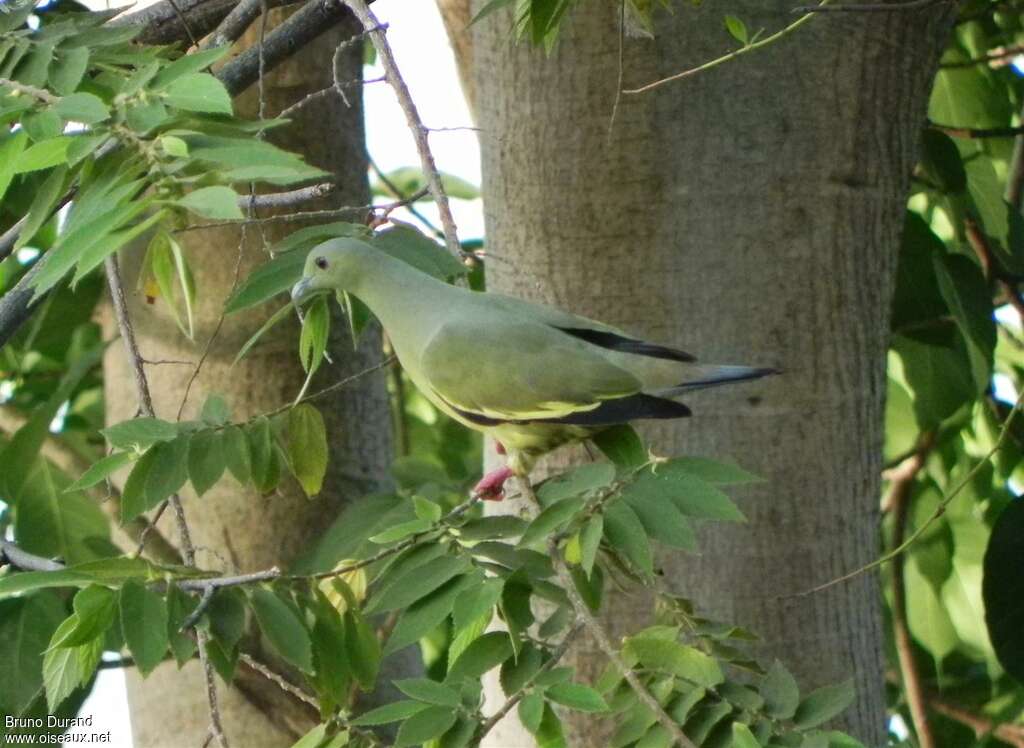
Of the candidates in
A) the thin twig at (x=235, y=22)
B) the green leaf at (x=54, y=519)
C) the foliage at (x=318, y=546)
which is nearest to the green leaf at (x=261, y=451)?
the foliage at (x=318, y=546)

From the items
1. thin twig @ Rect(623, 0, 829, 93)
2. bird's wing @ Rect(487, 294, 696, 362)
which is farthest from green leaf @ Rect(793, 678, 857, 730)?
thin twig @ Rect(623, 0, 829, 93)

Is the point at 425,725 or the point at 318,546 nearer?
the point at 425,725

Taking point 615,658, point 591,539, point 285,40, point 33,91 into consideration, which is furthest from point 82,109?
point 285,40

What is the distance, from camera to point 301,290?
6.13 ft

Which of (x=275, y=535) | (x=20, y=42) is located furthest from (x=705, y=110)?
(x=275, y=535)

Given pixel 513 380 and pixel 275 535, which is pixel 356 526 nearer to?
pixel 513 380

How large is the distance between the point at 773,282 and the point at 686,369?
270mm

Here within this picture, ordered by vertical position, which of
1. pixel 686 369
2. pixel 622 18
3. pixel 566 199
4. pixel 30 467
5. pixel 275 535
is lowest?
pixel 275 535

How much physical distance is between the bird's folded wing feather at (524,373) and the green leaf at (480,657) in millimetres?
565

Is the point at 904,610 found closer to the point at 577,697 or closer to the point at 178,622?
the point at 577,697

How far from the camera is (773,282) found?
7.05 feet

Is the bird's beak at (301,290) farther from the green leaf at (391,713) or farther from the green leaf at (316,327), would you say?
the green leaf at (391,713)

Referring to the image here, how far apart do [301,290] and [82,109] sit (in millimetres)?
499

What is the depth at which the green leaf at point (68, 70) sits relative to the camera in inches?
63.4
